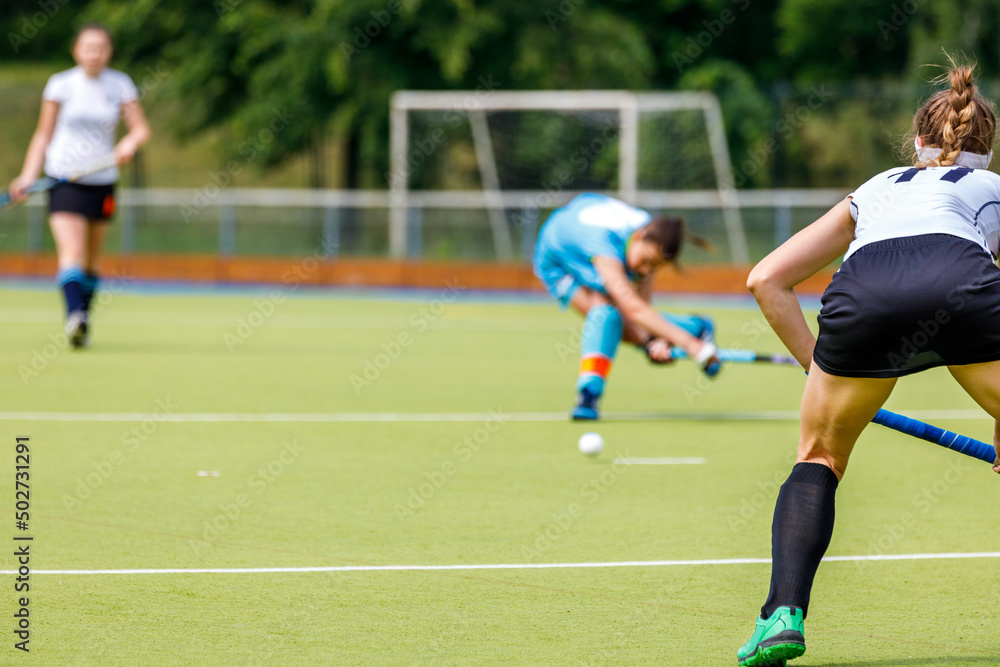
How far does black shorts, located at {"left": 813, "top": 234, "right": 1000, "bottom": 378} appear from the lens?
9.42 ft

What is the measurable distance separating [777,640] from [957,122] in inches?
46.7

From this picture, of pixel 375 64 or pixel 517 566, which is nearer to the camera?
pixel 517 566

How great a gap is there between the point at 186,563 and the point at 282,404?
3637 mm

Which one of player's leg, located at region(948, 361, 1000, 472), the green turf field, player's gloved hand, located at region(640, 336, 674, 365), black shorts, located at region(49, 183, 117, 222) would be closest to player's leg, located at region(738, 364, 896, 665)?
player's leg, located at region(948, 361, 1000, 472)

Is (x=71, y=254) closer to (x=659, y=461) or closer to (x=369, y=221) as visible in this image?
(x=659, y=461)

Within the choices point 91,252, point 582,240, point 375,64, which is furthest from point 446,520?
point 375,64

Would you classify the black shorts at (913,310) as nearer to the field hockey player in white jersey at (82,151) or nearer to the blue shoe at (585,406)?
the blue shoe at (585,406)

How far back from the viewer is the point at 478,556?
4141 mm

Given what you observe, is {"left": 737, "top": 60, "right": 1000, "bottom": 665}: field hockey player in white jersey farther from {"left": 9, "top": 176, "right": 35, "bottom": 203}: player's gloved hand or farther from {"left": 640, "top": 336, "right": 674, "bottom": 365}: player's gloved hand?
{"left": 9, "top": 176, "right": 35, "bottom": 203}: player's gloved hand

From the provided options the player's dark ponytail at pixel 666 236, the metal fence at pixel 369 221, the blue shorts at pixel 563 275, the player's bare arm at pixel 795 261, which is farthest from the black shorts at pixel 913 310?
the metal fence at pixel 369 221

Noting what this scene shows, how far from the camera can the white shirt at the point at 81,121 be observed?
9227mm

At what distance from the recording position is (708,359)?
655cm

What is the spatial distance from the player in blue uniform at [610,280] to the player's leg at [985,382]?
354cm

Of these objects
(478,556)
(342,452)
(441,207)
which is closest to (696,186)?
(441,207)
